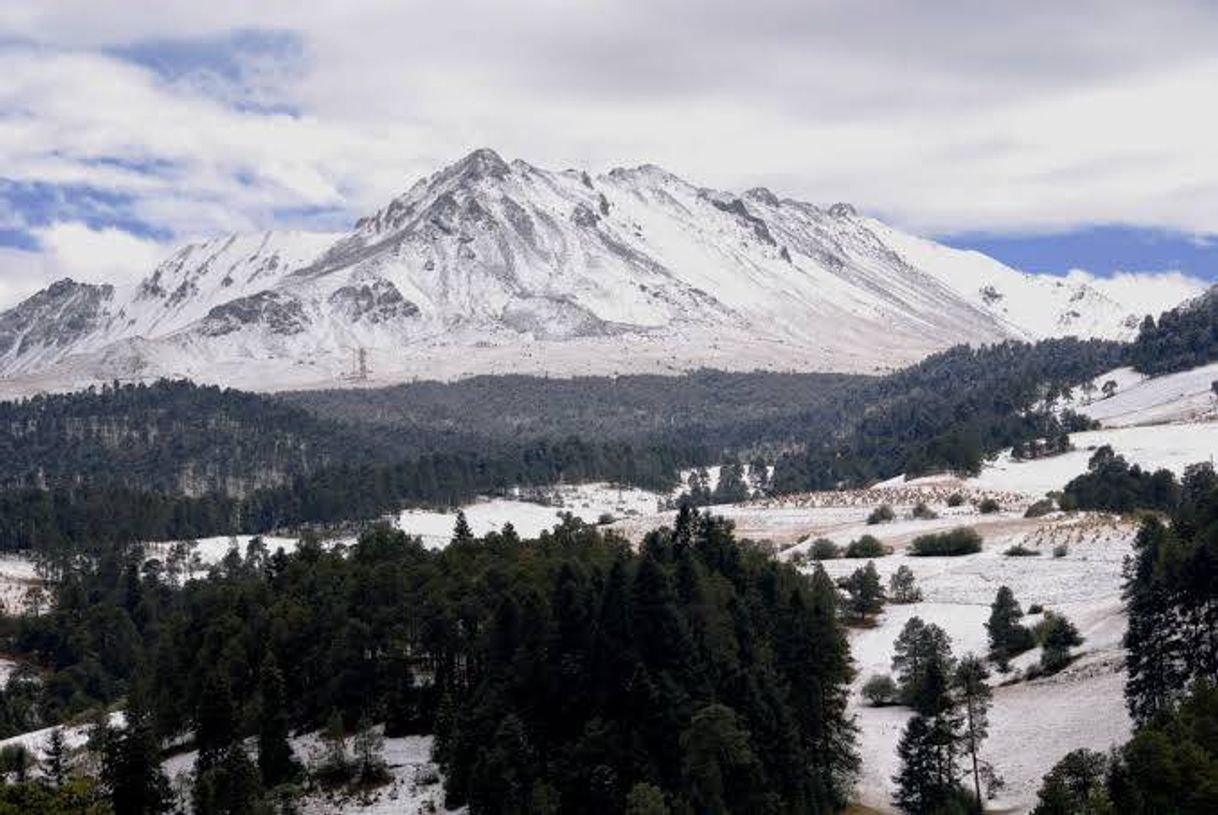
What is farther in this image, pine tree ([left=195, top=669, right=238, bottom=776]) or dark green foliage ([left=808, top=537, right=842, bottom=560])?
dark green foliage ([left=808, top=537, right=842, bottom=560])

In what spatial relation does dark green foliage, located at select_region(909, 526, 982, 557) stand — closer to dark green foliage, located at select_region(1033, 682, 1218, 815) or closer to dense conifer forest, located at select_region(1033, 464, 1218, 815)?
dense conifer forest, located at select_region(1033, 464, 1218, 815)

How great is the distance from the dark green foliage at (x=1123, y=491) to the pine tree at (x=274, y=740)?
114 metres

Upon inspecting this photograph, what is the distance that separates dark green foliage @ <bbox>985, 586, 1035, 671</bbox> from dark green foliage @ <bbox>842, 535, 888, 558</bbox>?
47939mm

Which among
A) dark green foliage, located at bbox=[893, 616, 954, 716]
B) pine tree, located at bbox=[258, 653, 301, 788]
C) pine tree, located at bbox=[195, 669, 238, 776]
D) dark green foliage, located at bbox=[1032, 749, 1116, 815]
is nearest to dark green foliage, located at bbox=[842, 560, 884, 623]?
dark green foliage, located at bbox=[893, 616, 954, 716]

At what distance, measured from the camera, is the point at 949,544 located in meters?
145

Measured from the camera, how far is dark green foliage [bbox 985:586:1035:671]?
327 feet

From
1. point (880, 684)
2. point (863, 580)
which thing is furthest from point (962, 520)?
point (880, 684)

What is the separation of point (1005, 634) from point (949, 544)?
45.7 metres

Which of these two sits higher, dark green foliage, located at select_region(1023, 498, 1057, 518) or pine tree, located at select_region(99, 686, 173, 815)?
dark green foliage, located at select_region(1023, 498, 1057, 518)

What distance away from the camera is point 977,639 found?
349 ft

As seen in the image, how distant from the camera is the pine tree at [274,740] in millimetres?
75000

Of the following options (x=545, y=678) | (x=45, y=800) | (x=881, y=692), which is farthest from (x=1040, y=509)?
(x=45, y=800)

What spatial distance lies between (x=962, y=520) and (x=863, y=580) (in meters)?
52.2

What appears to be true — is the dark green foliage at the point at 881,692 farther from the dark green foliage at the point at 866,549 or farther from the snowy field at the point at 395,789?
the dark green foliage at the point at 866,549
